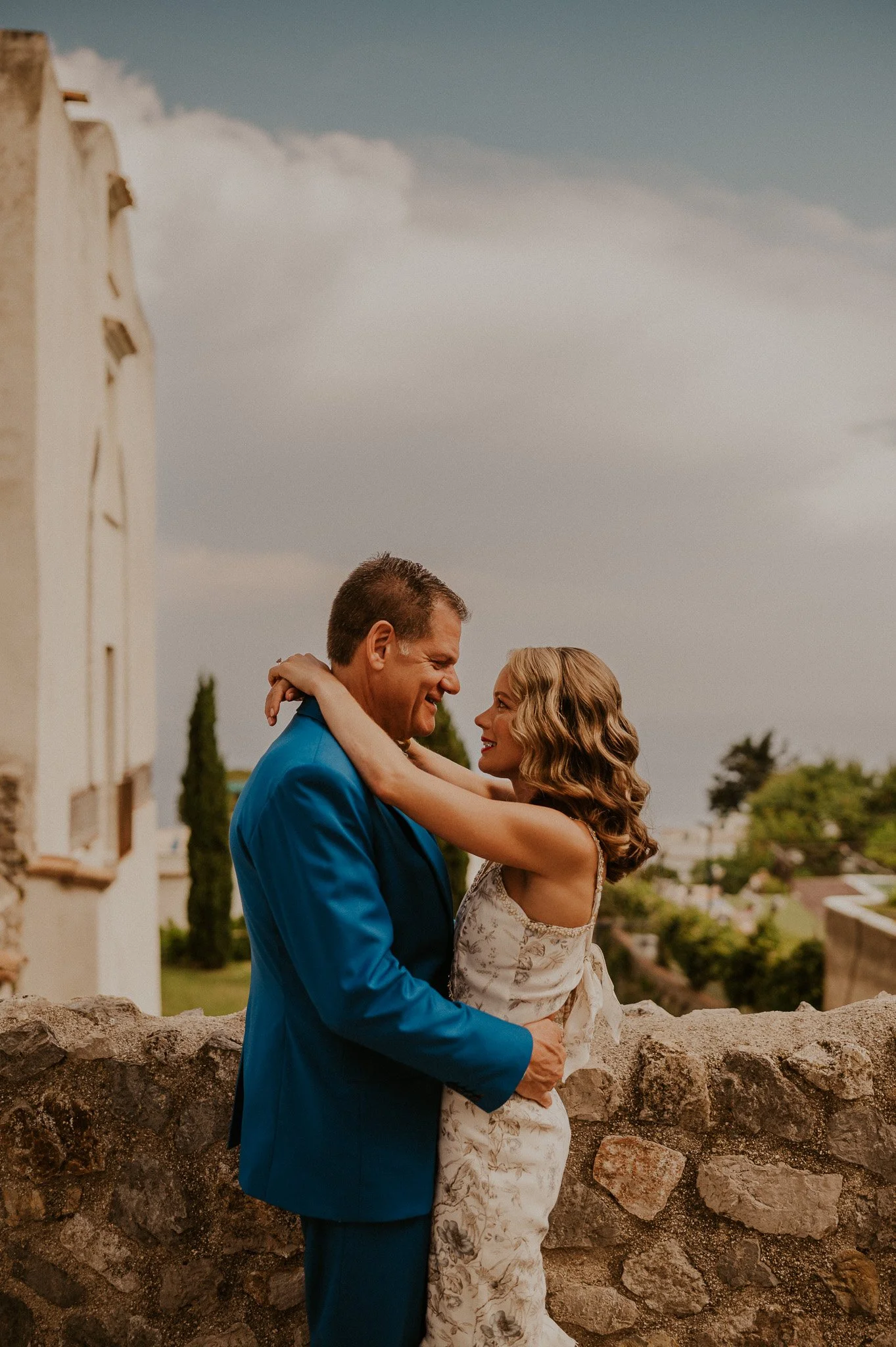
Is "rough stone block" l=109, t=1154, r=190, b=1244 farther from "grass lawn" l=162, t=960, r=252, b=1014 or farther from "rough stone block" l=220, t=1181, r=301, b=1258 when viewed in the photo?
"grass lawn" l=162, t=960, r=252, b=1014

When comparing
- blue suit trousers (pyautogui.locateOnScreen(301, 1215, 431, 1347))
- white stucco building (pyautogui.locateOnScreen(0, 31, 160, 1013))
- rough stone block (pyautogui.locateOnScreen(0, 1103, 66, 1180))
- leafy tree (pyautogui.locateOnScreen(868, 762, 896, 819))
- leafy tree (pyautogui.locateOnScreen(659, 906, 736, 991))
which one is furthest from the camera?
leafy tree (pyautogui.locateOnScreen(868, 762, 896, 819))

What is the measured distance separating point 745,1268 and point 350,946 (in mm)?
1351

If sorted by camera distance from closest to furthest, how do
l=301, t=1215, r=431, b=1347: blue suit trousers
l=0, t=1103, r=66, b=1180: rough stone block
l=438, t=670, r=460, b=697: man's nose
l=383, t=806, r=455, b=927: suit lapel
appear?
Result: l=301, t=1215, r=431, b=1347: blue suit trousers
l=383, t=806, r=455, b=927: suit lapel
l=438, t=670, r=460, b=697: man's nose
l=0, t=1103, r=66, b=1180: rough stone block

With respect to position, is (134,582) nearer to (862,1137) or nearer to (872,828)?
(862,1137)

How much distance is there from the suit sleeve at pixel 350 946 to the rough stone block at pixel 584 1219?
0.71m

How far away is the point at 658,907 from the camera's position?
25797 millimetres

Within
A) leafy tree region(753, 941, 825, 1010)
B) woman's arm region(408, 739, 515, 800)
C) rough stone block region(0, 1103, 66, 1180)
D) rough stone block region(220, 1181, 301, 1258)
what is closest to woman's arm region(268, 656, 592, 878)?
woman's arm region(408, 739, 515, 800)

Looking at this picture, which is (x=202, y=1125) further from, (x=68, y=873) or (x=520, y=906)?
(x=68, y=873)

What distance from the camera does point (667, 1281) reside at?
222 cm

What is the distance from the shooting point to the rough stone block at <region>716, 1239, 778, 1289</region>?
2201 mm

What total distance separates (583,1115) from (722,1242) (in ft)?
1.34

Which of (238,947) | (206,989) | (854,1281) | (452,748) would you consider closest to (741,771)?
(238,947)

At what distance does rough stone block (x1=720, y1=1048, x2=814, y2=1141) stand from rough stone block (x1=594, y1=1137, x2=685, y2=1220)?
0.56 ft

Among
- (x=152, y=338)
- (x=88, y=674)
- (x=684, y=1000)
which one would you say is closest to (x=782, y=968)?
(x=684, y=1000)
